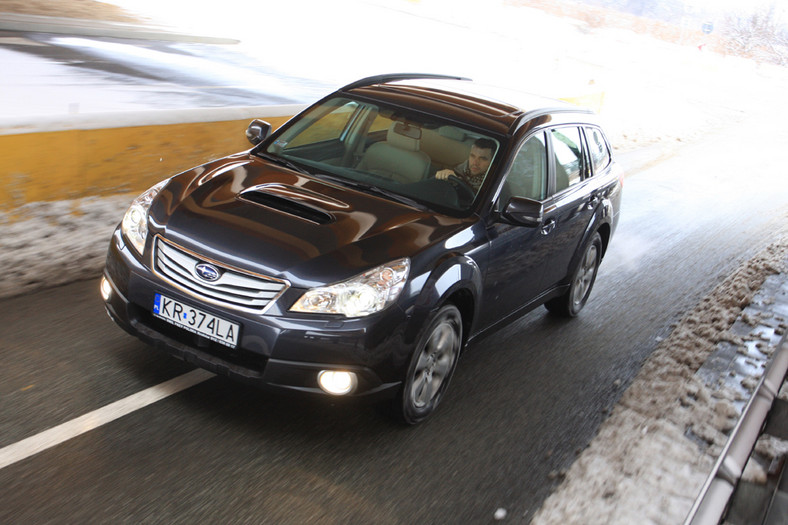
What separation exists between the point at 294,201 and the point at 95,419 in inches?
57.4

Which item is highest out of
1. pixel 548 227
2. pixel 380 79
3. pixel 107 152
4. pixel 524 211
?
pixel 380 79

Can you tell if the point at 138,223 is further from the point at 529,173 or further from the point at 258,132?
the point at 529,173

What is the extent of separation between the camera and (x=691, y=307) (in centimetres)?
768

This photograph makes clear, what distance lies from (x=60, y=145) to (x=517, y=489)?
3.95m

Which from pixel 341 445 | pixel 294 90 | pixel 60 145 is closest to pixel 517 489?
pixel 341 445

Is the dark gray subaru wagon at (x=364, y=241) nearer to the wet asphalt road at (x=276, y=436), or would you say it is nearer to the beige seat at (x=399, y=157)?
the beige seat at (x=399, y=157)

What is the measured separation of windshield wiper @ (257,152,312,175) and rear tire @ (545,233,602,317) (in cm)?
234

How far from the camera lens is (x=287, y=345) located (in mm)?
3916

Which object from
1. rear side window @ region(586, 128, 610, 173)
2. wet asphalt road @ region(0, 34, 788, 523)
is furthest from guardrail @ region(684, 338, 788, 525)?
rear side window @ region(586, 128, 610, 173)

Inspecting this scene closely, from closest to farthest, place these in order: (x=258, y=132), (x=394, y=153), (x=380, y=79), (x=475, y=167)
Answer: (x=475, y=167), (x=394, y=153), (x=258, y=132), (x=380, y=79)

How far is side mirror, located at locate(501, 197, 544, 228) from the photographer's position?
483 cm

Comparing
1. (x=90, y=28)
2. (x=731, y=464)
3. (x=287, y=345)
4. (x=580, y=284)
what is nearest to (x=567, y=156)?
(x=580, y=284)

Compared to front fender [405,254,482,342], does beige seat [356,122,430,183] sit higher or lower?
higher

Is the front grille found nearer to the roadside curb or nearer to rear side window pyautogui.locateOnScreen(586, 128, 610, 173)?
rear side window pyautogui.locateOnScreen(586, 128, 610, 173)
